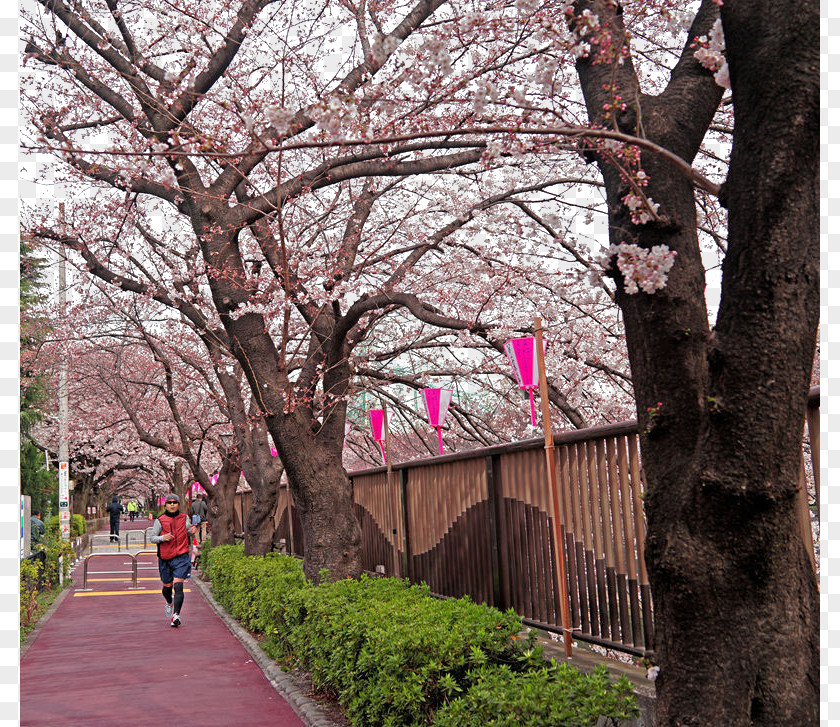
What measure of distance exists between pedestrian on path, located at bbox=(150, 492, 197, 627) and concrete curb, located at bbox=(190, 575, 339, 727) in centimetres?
92

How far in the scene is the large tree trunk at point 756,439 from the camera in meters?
2.96

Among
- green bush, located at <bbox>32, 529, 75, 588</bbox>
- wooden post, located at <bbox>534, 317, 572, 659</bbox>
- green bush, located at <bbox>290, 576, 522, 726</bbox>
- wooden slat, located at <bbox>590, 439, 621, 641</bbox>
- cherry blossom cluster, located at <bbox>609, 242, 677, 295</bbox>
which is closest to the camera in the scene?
cherry blossom cluster, located at <bbox>609, 242, 677, 295</bbox>

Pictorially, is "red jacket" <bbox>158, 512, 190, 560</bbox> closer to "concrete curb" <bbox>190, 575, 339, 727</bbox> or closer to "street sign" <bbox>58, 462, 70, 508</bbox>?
"concrete curb" <bbox>190, 575, 339, 727</bbox>

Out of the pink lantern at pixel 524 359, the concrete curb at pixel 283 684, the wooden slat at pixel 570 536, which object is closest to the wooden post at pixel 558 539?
the wooden slat at pixel 570 536

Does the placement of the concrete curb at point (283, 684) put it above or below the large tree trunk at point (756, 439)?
below

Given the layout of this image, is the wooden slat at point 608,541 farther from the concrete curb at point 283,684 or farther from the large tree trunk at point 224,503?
the large tree trunk at point 224,503

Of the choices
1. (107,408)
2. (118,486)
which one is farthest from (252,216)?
(118,486)

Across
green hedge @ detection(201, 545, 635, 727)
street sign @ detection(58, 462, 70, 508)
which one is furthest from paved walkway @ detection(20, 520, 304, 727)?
street sign @ detection(58, 462, 70, 508)

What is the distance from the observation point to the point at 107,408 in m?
32.2

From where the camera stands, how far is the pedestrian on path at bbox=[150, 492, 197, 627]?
13398mm

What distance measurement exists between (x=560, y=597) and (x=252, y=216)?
536 cm

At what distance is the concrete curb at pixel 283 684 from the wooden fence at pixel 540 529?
5.54 feet

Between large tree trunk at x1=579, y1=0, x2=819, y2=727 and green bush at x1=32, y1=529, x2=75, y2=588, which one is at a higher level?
large tree trunk at x1=579, y1=0, x2=819, y2=727

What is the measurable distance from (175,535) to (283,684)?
19.5 feet
